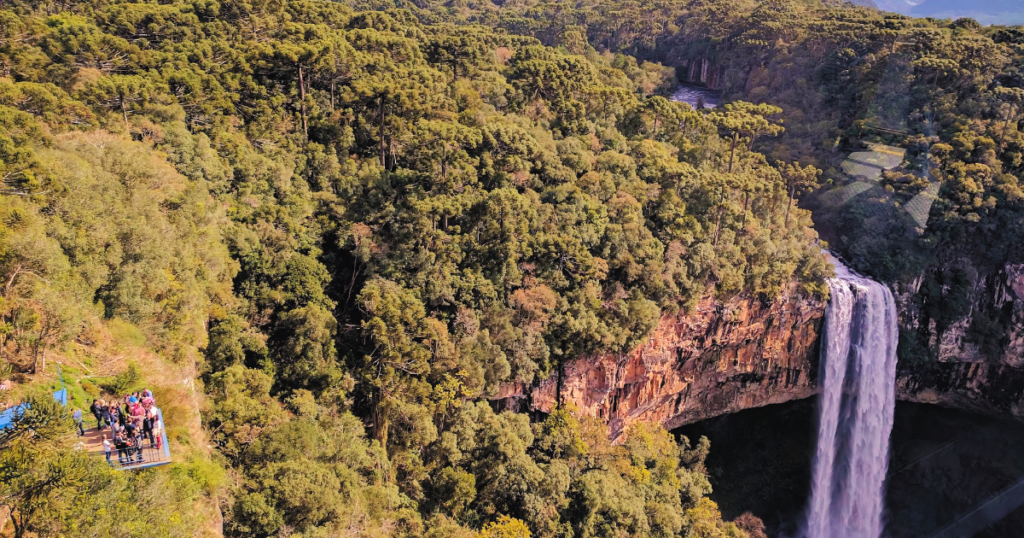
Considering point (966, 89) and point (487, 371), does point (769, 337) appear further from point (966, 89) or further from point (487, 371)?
point (966, 89)

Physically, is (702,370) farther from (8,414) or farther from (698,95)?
(698,95)

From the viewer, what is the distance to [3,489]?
8.24 meters

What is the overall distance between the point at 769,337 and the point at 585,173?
41.9 feet

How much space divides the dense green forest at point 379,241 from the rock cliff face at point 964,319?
0.90 m

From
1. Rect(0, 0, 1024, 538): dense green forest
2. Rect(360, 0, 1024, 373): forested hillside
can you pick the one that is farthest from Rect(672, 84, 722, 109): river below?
Rect(0, 0, 1024, 538): dense green forest

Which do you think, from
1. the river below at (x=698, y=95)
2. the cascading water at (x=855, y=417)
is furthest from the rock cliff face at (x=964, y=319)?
the river below at (x=698, y=95)

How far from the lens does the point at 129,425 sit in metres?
10.9

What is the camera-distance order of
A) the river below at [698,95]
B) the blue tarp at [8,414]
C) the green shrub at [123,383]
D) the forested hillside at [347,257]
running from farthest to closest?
the river below at [698,95]
the forested hillside at [347,257]
the green shrub at [123,383]
the blue tarp at [8,414]

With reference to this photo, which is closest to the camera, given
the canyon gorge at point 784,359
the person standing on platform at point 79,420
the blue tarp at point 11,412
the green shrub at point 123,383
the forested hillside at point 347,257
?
the blue tarp at point 11,412

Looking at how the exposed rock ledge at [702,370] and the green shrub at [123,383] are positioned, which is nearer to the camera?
the green shrub at [123,383]

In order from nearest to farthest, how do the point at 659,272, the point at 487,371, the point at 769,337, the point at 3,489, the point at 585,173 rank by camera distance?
the point at 3,489 < the point at 487,371 < the point at 659,272 < the point at 585,173 < the point at 769,337

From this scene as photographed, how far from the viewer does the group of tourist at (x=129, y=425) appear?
35.7 ft

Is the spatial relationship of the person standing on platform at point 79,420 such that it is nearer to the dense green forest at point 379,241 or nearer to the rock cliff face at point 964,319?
the dense green forest at point 379,241

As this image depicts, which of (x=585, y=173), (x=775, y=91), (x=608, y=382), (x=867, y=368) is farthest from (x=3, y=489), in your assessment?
(x=775, y=91)
